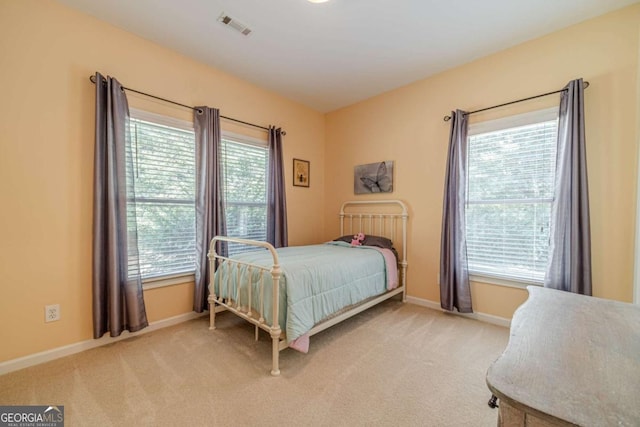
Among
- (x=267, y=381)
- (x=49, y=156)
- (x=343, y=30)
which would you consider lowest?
(x=267, y=381)

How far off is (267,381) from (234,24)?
2707mm

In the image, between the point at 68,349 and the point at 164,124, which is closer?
the point at 68,349

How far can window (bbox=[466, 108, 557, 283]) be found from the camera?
7.53 feet

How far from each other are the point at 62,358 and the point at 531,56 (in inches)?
179

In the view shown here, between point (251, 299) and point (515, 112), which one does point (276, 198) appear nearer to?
point (251, 299)

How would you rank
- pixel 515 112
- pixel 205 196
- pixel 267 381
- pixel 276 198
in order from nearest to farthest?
pixel 267 381, pixel 515 112, pixel 205 196, pixel 276 198

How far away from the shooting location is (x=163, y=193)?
2.46 metres

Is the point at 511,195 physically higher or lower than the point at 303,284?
higher

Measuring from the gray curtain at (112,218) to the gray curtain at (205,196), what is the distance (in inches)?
21.6

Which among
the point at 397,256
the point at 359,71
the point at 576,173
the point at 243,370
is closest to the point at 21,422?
the point at 243,370

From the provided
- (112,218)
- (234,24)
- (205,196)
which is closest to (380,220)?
(205,196)

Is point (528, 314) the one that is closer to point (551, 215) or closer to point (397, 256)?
point (551, 215)

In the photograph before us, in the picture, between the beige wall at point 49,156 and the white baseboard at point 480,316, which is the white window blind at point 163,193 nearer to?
the beige wall at point 49,156

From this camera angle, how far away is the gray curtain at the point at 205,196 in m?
2.61
